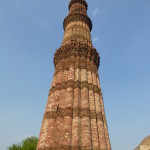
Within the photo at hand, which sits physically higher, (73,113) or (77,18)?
(77,18)

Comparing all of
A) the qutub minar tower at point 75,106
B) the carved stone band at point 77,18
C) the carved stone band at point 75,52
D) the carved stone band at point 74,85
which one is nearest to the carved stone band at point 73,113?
the qutub minar tower at point 75,106

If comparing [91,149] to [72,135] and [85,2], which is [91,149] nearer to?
[72,135]

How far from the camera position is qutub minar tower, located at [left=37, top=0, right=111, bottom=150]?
34.6 feet

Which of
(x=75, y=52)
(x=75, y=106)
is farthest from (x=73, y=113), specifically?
(x=75, y=52)

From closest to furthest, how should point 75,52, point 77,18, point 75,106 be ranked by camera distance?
point 75,106, point 75,52, point 77,18

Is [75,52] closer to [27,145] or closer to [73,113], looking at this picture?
[73,113]

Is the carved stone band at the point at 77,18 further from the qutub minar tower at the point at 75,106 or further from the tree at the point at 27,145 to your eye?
the tree at the point at 27,145

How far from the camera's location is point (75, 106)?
40.0ft

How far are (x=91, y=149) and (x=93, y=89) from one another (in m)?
4.98

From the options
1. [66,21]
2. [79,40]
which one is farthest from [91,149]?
[66,21]

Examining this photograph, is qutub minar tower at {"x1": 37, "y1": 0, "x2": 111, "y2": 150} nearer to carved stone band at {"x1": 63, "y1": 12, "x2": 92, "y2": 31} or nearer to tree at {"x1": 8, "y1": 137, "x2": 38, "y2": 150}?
carved stone band at {"x1": 63, "y1": 12, "x2": 92, "y2": 31}

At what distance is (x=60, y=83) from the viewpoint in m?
14.2

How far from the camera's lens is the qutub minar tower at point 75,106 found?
34.6 ft

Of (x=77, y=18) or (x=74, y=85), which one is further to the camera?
(x=77, y=18)
